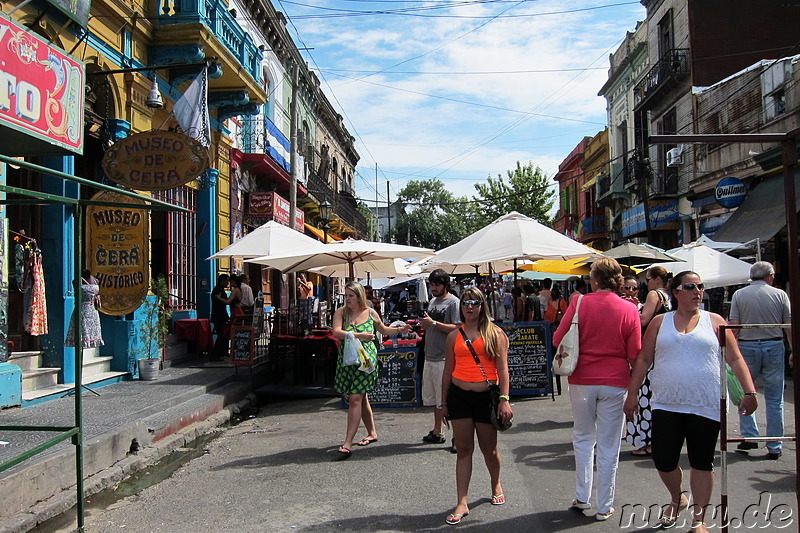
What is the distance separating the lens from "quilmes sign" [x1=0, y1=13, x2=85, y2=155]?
636cm

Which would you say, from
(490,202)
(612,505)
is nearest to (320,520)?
(612,505)

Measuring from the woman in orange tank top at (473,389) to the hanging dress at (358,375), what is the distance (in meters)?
1.93

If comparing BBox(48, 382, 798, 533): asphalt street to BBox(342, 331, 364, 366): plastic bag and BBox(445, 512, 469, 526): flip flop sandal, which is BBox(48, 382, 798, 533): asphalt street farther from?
BBox(342, 331, 364, 366): plastic bag

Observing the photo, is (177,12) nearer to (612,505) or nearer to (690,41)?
(612,505)

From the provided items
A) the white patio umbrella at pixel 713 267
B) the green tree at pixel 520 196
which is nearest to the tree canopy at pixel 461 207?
the green tree at pixel 520 196

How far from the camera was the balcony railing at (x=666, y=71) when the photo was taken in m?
23.5

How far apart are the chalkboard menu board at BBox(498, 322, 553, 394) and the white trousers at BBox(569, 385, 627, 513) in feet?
16.3

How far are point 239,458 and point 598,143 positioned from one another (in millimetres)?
35123

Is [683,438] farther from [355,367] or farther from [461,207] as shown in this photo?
[461,207]

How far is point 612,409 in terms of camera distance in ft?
14.9

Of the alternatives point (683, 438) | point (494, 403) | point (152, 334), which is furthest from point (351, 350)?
point (152, 334)

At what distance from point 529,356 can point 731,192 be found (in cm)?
1234

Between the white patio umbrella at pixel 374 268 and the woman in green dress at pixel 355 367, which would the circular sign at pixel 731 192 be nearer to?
the white patio umbrella at pixel 374 268

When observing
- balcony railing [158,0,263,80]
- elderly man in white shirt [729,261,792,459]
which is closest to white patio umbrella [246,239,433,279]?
elderly man in white shirt [729,261,792,459]
